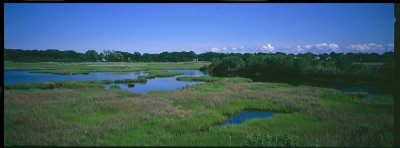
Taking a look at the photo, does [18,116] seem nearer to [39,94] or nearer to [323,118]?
[39,94]

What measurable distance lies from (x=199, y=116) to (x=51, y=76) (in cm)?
526

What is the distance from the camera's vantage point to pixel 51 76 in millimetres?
10727

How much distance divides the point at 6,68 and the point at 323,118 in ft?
33.7

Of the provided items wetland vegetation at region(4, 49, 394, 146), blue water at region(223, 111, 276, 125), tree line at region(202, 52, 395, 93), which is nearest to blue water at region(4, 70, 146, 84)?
wetland vegetation at region(4, 49, 394, 146)

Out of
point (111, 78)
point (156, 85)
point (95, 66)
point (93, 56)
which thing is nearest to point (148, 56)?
point (156, 85)

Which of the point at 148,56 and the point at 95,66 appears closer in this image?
the point at 148,56

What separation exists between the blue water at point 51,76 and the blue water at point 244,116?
407 cm

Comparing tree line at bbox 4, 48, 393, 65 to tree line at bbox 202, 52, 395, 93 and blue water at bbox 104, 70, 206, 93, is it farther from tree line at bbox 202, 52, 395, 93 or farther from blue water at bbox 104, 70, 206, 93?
blue water at bbox 104, 70, 206, 93

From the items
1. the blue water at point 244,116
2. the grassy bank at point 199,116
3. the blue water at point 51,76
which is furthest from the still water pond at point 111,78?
the blue water at point 244,116

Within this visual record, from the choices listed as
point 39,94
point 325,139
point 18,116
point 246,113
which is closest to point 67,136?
point 18,116

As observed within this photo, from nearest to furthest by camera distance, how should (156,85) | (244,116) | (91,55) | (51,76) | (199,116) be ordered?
(199,116) → (244,116) → (51,76) → (91,55) → (156,85)

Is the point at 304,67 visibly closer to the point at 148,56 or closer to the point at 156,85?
the point at 156,85

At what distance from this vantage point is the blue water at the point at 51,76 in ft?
34.1

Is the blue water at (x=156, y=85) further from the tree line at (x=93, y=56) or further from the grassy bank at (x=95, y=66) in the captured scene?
the tree line at (x=93, y=56)
